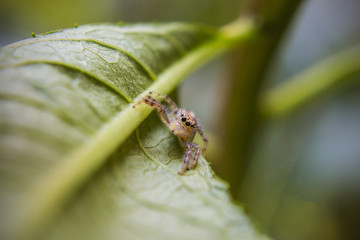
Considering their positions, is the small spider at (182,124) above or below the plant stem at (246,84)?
below

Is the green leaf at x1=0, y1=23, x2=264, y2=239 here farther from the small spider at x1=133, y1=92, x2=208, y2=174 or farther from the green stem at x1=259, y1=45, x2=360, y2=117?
the green stem at x1=259, y1=45, x2=360, y2=117

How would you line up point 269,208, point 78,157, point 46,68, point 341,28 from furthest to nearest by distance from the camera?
point 341,28 → point 269,208 → point 46,68 → point 78,157

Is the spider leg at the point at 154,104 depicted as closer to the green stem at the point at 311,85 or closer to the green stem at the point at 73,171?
the green stem at the point at 73,171

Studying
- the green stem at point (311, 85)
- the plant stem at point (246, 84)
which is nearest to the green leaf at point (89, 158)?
the plant stem at point (246, 84)

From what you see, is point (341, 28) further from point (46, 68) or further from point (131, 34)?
point (46, 68)

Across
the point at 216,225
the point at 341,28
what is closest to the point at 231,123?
the point at 216,225

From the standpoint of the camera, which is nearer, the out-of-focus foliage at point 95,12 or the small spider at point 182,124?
the small spider at point 182,124
